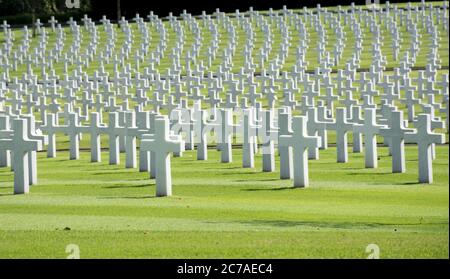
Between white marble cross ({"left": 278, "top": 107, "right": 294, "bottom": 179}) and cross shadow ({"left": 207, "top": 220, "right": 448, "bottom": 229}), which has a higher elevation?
white marble cross ({"left": 278, "top": 107, "right": 294, "bottom": 179})

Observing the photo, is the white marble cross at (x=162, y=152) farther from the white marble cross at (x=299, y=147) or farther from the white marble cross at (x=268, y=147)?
the white marble cross at (x=268, y=147)

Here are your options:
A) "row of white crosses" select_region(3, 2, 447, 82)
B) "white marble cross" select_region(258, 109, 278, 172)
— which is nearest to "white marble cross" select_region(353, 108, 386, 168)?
"white marble cross" select_region(258, 109, 278, 172)

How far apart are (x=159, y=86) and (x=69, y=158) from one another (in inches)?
377

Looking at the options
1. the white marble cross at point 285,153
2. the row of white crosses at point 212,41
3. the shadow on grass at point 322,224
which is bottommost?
the shadow on grass at point 322,224

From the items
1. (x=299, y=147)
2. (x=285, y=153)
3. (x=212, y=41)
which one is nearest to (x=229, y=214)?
(x=299, y=147)

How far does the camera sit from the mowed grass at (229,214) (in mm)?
9680

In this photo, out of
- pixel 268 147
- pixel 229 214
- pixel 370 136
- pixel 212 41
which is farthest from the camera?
pixel 212 41

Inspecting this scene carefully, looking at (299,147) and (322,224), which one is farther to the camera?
(299,147)

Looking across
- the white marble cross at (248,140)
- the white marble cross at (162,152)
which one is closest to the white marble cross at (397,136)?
the white marble cross at (248,140)

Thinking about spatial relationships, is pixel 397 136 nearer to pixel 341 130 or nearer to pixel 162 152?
pixel 341 130

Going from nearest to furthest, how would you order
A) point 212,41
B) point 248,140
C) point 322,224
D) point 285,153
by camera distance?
point 322,224, point 285,153, point 248,140, point 212,41

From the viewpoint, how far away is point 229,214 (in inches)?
474

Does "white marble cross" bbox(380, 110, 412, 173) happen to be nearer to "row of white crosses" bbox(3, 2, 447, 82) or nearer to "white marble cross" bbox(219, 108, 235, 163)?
"white marble cross" bbox(219, 108, 235, 163)

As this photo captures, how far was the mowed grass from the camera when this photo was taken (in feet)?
31.8
